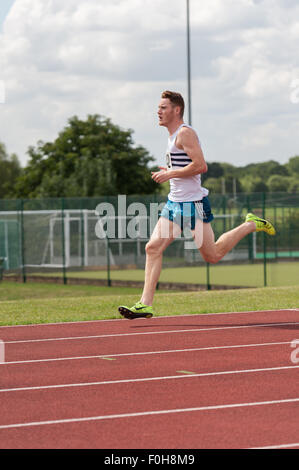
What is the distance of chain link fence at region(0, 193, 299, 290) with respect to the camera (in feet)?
90.9

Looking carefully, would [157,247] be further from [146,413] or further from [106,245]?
[106,245]

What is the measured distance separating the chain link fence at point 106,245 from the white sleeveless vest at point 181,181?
54.3ft

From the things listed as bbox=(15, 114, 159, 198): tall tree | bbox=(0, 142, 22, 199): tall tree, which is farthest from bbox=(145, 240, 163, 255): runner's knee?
bbox=(0, 142, 22, 199): tall tree

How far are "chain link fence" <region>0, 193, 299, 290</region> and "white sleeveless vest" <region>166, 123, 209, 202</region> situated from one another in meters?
16.6

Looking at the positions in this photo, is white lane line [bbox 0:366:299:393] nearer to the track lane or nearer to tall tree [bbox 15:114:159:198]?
the track lane

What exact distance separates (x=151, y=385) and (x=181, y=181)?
3.48 meters

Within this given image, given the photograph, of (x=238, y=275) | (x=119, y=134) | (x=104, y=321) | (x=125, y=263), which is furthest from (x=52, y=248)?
(x=119, y=134)

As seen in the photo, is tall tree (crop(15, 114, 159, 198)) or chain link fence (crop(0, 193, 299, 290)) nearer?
chain link fence (crop(0, 193, 299, 290))

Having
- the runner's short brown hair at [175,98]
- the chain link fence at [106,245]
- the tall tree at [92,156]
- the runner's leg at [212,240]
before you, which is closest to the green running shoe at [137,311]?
the runner's leg at [212,240]

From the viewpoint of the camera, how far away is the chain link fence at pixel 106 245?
1091 inches

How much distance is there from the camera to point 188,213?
963cm

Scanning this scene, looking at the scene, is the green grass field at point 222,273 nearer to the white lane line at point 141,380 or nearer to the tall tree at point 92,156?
the white lane line at point 141,380

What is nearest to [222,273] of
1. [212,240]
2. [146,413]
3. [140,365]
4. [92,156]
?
[212,240]
